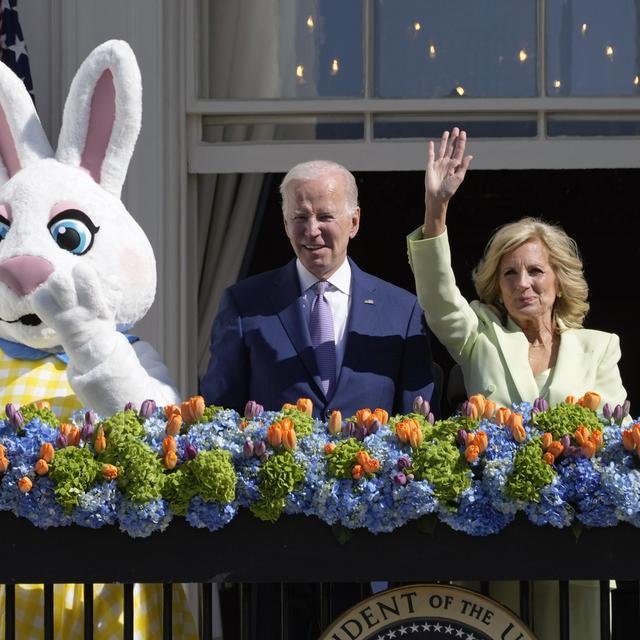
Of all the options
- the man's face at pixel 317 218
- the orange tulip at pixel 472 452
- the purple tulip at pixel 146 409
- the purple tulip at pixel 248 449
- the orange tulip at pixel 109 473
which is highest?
the man's face at pixel 317 218

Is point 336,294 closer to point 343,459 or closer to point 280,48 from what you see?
point 343,459

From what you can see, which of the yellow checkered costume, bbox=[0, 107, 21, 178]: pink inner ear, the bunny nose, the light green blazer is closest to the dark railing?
the yellow checkered costume

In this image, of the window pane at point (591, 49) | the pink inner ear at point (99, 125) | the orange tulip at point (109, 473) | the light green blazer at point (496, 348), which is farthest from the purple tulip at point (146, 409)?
the window pane at point (591, 49)

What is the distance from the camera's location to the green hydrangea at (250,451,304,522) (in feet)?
11.0

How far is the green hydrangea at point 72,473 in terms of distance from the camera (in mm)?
3340

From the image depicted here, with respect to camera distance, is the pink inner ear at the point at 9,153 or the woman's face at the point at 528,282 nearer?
the woman's face at the point at 528,282

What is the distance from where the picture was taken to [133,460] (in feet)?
11.1

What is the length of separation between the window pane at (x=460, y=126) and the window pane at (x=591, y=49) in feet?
0.49

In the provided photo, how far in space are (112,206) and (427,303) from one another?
97 cm

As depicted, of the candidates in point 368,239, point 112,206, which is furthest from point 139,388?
point 368,239

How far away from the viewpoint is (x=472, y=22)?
560cm

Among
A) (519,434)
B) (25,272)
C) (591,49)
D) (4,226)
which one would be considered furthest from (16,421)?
(591,49)

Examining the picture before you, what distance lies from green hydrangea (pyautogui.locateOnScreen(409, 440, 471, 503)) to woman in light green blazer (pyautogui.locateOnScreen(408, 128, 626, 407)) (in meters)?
0.77

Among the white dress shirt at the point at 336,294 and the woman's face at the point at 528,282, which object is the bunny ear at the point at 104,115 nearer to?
the white dress shirt at the point at 336,294
